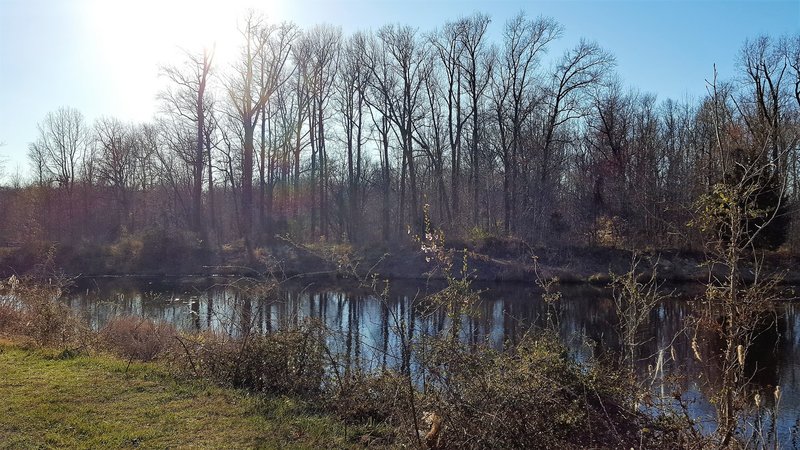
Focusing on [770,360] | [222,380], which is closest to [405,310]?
[770,360]

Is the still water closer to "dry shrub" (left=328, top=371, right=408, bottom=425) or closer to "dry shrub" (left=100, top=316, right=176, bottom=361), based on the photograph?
"dry shrub" (left=328, top=371, right=408, bottom=425)

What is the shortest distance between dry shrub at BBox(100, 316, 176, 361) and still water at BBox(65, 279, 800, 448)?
0.74 meters

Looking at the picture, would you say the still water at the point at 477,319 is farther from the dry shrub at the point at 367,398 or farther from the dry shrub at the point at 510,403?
the dry shrub at the point at 510,403

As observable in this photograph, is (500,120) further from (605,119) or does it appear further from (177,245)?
(177,245)

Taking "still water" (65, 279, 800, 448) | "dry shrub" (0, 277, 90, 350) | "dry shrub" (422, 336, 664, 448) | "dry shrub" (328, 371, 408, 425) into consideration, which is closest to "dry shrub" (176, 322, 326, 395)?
"still water" (65, 279, 800, 448)

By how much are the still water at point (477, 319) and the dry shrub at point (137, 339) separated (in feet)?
2.42

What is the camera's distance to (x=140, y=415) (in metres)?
5.70

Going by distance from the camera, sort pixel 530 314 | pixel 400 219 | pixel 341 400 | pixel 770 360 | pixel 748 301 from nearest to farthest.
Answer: pixel 748 301 → pixel 341 400 → pixel 770 360 → pixel 530 314 → pixel 400 219

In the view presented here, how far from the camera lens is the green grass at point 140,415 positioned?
16.5 ft

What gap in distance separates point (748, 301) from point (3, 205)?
4376 cm

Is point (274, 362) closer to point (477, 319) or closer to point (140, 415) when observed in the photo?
point (140, 415)

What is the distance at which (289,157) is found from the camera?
38375 millimetres

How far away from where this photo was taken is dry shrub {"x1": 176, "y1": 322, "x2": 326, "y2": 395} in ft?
23.3

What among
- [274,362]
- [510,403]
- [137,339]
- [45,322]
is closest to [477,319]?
[274,362]
